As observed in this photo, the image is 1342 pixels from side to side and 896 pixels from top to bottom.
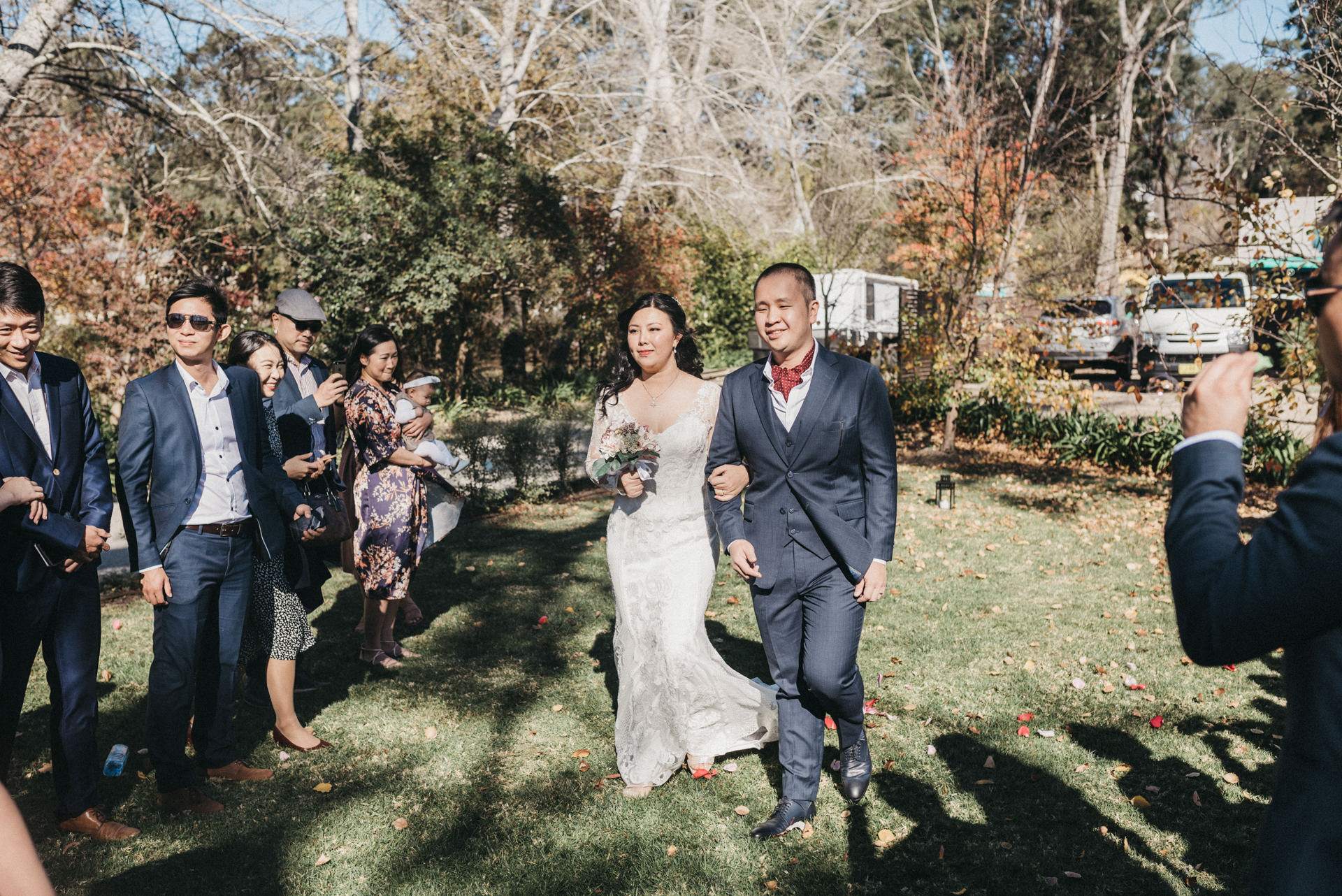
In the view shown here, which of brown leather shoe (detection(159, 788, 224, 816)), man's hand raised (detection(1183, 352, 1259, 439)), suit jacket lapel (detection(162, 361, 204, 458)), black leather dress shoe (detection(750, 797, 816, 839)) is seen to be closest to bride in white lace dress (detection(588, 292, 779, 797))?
black leather dress shoe (detection(750, 797, 816, 839))

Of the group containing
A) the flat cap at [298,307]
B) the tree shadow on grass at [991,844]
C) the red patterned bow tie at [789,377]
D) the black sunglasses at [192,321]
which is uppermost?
the flat cap at [298,307]

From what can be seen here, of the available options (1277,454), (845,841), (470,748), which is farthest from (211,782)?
(1277,454)

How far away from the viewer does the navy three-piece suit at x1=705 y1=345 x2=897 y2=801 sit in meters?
3.87

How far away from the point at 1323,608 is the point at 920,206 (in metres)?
14.6

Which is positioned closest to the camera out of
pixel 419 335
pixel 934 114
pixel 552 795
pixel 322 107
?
pixel 552 795

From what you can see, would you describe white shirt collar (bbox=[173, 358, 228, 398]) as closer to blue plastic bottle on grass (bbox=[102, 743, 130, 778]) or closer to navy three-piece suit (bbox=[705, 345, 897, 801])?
blue plastic bottle on grass (bbox=[102, 743, 130, 778])

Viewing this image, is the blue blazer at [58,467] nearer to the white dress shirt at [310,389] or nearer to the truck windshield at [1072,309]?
the white dress shirt at [310,389]

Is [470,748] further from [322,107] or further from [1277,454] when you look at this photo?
[322,107]

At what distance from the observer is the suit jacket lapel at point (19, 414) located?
3627mm

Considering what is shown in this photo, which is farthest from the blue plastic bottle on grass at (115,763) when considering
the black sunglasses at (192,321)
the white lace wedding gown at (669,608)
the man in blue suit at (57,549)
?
the white lace wedding gown at (669,608)

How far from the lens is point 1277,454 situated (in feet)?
35.9

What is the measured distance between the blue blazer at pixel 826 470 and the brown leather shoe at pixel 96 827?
290 cm

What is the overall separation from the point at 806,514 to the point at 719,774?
152 centimetres

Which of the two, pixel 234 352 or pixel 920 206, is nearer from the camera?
pixel 234 352
